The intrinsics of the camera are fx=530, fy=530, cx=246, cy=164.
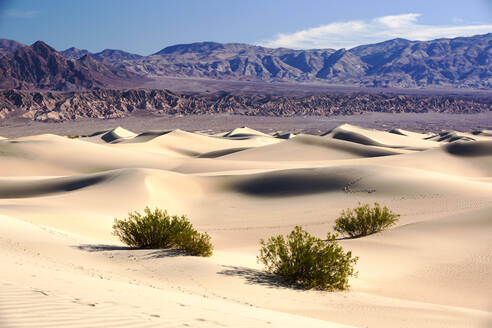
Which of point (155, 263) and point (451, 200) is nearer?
point (155, 263)

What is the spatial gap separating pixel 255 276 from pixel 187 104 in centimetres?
12361

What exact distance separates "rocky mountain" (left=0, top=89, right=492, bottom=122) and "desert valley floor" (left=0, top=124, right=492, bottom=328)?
302 ft

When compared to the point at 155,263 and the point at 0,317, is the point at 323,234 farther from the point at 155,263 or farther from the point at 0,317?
the point at 0,317

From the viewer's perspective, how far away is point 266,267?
10125mm

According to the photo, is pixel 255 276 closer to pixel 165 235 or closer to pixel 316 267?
pixel 316 267

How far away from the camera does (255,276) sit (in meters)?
9.40

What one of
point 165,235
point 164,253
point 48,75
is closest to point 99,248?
point 165,235

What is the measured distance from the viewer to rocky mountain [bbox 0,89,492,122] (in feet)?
369

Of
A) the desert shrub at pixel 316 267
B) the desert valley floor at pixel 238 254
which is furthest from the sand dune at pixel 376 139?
the desert shrub at pixel 316 267

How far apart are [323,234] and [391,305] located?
766cm

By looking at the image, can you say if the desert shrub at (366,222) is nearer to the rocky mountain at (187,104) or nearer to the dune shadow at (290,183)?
the dune shadow at (290,183)

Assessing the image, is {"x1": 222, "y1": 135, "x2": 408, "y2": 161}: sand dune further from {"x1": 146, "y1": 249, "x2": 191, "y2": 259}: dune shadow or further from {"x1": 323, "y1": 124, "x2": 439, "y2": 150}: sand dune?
{"x1": 146, "y1": 249, "x2": 191, "y2": 259}: dune shadow

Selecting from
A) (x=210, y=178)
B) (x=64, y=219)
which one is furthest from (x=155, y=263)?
(x=210, y=178)

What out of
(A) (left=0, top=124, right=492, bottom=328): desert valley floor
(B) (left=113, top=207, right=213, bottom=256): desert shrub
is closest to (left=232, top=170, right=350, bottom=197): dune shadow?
(A) (left=0, top=124, right=492, bottom=328): desert valley floor
